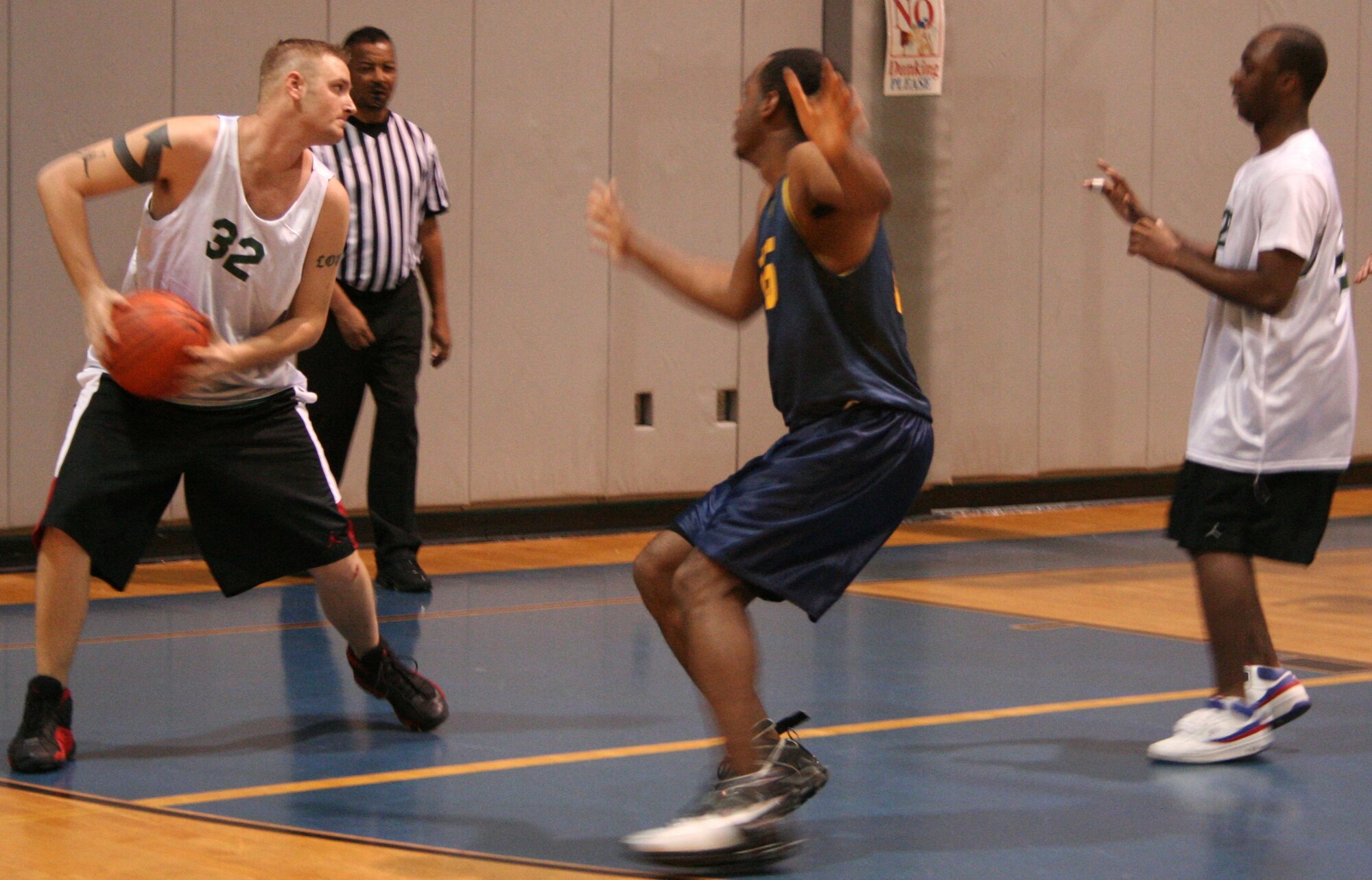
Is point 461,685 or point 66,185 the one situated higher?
point 66,185

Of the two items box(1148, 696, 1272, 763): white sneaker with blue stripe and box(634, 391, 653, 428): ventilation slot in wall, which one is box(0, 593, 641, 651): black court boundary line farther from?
box(1148, 696, 1272, 763): white sneaker with blue stripe

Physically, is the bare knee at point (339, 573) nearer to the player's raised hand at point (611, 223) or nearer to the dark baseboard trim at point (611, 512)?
the player's raised hand at point (611, 223)

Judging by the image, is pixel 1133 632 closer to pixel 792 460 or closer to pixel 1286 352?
pixel 1286 352

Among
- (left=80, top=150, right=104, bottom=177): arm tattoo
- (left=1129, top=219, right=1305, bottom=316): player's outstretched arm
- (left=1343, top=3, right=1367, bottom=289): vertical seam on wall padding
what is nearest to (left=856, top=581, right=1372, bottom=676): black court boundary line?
(left=1129, top=219, right=1305, bottom=316): player's outstretched arm

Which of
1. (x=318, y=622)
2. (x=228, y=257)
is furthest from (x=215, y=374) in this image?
(x=318, y=622)

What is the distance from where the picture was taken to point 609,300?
373 inches

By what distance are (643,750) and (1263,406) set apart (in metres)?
1.79

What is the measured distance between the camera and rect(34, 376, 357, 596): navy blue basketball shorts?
464 cm

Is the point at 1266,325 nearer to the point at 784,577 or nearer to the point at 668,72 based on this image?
the point at 784,577

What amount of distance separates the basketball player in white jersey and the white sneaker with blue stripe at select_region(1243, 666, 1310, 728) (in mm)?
2312

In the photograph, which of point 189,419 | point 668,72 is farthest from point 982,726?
point 668,72

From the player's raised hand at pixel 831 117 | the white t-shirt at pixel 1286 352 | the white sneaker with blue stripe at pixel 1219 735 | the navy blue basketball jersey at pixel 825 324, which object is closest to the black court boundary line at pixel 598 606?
the white sneaker with blue stripe at pixel 1219 735

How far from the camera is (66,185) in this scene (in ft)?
14.9

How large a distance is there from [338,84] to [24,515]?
382 centimetres
